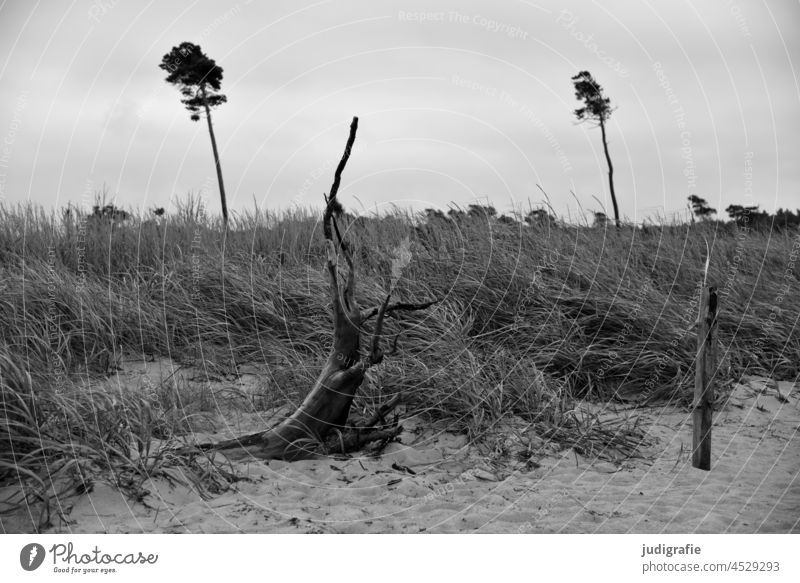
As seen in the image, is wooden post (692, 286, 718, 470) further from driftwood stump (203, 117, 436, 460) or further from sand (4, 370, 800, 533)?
driftwood stump (203, 117, 436, 460)

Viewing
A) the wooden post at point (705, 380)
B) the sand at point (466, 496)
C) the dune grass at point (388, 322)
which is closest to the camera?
the sand at point (466, 496)

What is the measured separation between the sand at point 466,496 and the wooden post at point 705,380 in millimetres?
149

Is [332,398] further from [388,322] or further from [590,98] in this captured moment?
[590,98]

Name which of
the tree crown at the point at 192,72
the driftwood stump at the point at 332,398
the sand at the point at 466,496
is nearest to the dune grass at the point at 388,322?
the sand at the point at 466,496

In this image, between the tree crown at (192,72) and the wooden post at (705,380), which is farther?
the tree crown at (192,72)

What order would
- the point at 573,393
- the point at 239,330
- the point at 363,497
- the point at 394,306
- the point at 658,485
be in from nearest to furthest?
the point at 363,497 → the point at 658,485 → the point at 394,306 → the point at 573,393 → the point at 239,330

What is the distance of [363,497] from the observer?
374 cm

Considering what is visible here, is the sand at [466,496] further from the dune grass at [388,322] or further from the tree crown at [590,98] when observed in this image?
the tree crown at [590,98]

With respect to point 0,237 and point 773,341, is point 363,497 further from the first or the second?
point 0,237

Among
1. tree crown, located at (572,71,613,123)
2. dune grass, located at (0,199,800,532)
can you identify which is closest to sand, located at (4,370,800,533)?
dune grass, located at (0,199,800,532)

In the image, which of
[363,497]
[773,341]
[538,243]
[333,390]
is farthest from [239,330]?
[773,341]

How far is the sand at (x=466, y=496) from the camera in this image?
11.2 feet

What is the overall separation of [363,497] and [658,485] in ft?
5.84

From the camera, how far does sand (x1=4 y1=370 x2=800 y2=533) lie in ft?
11.2
